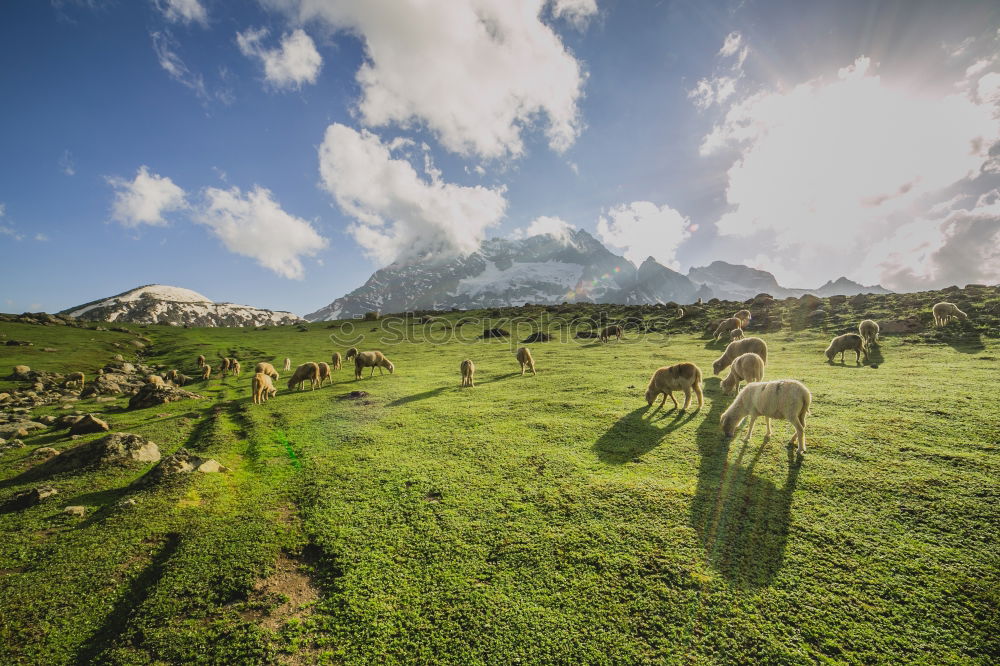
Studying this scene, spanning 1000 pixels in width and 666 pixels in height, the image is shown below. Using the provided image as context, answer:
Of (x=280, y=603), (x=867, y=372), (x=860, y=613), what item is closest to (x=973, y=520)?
(x=860, y=613)

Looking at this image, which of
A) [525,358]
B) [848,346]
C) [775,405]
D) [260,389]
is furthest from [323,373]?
[848,346]

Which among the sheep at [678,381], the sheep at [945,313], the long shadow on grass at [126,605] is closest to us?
the long shadow on grass at [126,605]

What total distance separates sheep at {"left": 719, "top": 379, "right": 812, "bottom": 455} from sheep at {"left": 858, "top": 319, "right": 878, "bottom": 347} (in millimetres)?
22467

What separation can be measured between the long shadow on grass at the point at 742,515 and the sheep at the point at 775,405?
0.69 metres

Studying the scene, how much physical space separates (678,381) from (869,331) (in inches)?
852

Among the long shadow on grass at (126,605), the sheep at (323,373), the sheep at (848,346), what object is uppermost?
the sheep at (848,346)

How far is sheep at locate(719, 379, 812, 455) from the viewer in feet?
30.6

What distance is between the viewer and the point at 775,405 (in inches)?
382

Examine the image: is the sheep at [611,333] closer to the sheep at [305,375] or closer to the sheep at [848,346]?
the sheep at [848,346]

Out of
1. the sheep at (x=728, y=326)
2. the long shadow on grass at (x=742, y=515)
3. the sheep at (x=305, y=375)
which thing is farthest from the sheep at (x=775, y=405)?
the sheep at (x=728, y=326)

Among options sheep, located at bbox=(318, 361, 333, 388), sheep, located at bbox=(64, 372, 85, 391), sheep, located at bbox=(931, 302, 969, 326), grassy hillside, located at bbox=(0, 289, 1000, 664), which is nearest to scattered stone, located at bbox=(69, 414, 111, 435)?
grassy hillside, located at bbox=(0, 289, 1000, 664)

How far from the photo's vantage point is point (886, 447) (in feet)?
29.9

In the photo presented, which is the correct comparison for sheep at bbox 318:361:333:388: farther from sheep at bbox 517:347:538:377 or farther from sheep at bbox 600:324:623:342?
sheep at bbox 600:324:623:342

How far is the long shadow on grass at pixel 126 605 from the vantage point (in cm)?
518
